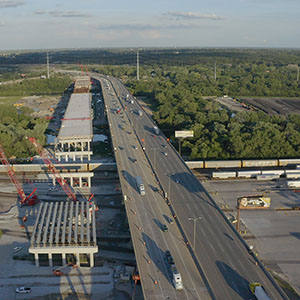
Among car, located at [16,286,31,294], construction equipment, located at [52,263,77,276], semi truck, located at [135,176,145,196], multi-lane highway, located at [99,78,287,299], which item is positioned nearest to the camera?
multi-lane highway, located at [99,78,287,299]

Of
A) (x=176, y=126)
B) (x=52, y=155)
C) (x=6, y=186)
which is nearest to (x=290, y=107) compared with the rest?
(x=176, y=126)

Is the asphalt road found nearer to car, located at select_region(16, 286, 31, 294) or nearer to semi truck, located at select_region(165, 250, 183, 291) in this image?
semi truck, located at select_region(165, 250, 183, 291)

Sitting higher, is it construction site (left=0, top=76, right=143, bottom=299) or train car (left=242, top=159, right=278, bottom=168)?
train car (left=242, top=159, right=278, bottom=168)

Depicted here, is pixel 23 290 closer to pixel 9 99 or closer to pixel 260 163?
pixel 260 163

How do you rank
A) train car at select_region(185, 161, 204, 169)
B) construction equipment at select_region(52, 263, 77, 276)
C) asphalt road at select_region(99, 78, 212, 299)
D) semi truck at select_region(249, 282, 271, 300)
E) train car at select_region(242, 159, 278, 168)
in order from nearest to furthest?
semi truck at select_region(249, 282, 271, 300) < asphalt road at select_region(99, 78, 212, 299) < construction equipment at select_region(52, 263, 77, 276) < train car at select_region(185, 161, 204, 169) < train car at select_region(242, 159, 278, 168)

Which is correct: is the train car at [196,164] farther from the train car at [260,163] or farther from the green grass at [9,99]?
the green grass at [9,99]

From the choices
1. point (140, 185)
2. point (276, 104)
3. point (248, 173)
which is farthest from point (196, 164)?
point (276, 104)

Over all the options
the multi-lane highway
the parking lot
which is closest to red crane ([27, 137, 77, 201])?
the multi-lane highway
